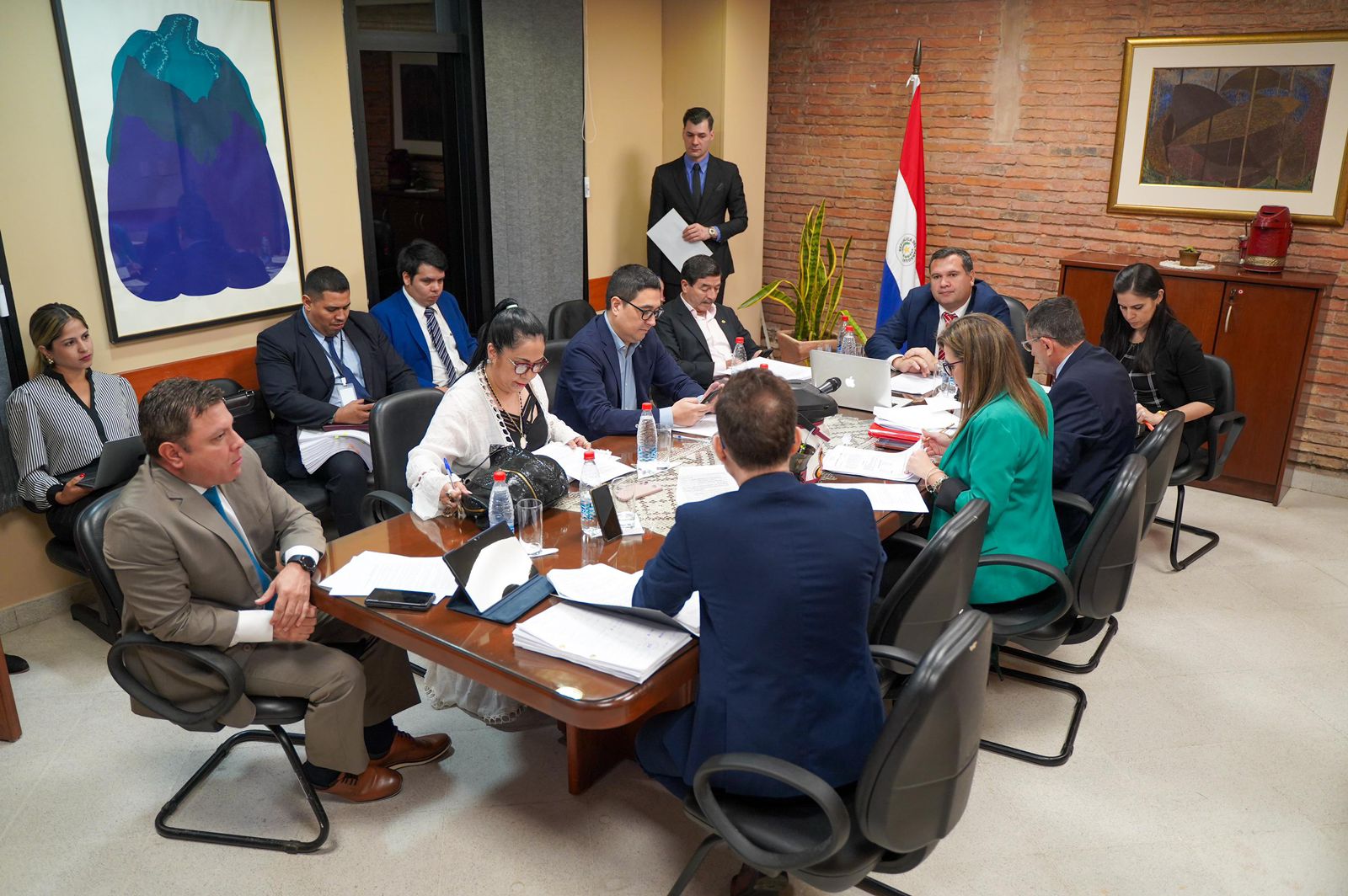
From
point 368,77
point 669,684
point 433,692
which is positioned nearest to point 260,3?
point 368,77

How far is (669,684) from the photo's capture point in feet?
7.22

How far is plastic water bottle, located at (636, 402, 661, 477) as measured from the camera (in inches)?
134

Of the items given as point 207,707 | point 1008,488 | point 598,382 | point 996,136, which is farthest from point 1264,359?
point 207,707

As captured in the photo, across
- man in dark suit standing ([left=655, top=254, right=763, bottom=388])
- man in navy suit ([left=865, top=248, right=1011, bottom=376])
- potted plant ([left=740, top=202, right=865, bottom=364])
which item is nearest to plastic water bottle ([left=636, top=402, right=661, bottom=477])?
man in dark suit standing ([left=655, top=254, right=763, bottom=388])

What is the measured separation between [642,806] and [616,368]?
1727mm

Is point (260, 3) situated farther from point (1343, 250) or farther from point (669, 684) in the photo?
point (1343, 250)

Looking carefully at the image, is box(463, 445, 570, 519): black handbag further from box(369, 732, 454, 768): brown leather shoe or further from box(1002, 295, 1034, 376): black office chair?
box(1002, 295, 1034, 376): black office chair

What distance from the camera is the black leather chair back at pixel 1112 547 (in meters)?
2.90

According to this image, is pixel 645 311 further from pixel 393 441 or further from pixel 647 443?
pixel 393 441

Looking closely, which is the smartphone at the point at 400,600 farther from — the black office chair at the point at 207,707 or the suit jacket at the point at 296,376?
the suit jacket at the point at 296,376

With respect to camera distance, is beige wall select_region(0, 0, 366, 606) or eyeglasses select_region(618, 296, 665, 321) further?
eyeglasses select_region(618, 296, 665, 321)

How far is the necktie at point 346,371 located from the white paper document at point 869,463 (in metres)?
2.17

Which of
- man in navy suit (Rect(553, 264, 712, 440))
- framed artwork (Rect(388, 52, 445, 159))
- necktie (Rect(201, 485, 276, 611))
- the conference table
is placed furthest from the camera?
framed artwork (Rect(388, 52, 445, 159))

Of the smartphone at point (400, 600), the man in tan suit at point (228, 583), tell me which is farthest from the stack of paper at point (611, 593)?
the man in tan suit at point (228, 583)
